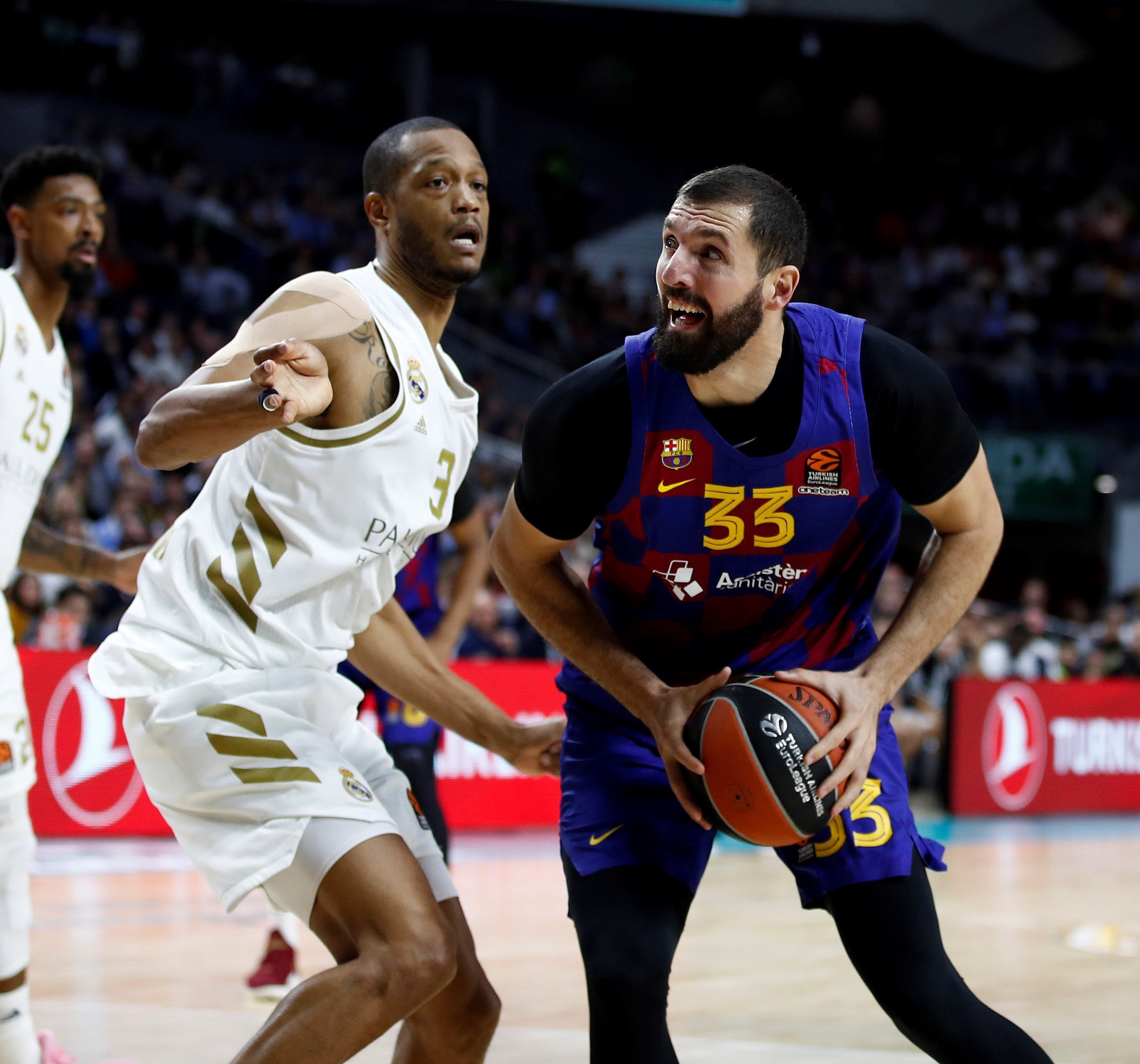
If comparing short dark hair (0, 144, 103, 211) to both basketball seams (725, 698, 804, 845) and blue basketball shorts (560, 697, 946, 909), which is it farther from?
basketball seams (725, 698, 804, 845)

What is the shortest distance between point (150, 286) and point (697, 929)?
11.0m

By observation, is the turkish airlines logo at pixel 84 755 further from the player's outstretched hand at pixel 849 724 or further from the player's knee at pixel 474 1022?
the player's outstretched hand at pixel 849 724

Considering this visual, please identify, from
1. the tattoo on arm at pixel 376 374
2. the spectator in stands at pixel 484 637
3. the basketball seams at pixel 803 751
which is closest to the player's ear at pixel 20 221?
the tattoo on arm at pixel 376 374

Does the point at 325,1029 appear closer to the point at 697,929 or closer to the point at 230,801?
the point at 230,801

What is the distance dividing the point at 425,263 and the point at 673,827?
139cm

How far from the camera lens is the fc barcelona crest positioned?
2.91m

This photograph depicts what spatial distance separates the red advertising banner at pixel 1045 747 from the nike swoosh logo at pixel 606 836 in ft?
27.8

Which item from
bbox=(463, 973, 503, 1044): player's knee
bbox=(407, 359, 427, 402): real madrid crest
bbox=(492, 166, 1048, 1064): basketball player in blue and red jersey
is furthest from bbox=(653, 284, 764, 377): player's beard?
bbox=(463, 973, 503, 1044): player's knee

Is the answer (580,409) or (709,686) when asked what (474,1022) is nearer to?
(709,686)

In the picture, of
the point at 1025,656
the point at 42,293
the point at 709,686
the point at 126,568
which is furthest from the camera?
the point at 1025,656

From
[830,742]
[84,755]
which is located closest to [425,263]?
[830,742]

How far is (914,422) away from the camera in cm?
289

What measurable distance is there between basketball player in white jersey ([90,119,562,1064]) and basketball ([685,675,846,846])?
59cm

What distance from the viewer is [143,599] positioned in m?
3.08
